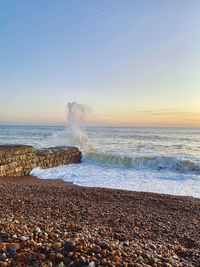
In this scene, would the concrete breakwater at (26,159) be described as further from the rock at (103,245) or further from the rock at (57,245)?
the rock at (103,245)

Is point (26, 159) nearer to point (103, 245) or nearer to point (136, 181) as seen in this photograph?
point (136, 181)

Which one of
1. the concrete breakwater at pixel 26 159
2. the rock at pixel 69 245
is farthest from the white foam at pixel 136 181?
the rock at pixel 69 245

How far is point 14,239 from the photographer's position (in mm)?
2252

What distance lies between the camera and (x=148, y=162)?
12.8m

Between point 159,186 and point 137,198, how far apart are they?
266 cm

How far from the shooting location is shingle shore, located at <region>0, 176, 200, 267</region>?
6.61ft

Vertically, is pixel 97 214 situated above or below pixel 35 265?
below

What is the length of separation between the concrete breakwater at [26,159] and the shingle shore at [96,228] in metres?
3.45

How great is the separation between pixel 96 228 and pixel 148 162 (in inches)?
398

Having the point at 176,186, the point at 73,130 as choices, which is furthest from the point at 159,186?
the point at 73,130

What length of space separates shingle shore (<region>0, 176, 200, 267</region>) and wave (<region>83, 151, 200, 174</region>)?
6277 mm

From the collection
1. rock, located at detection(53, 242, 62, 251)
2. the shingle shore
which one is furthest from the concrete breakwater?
rock, located at detection(53, 242, 62, 251)

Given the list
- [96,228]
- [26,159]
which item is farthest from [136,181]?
[96,228]

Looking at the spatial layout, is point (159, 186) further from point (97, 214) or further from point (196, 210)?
point (97, 214)
